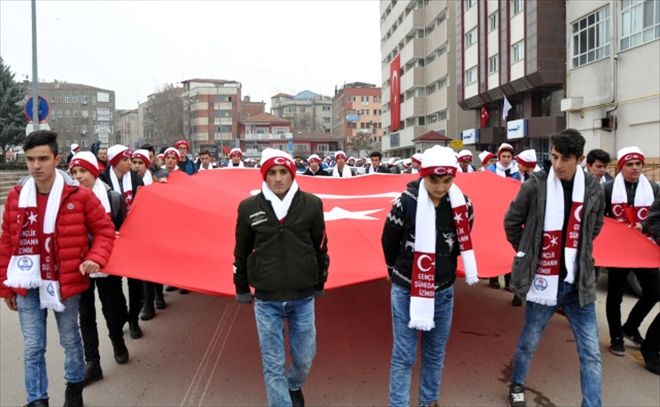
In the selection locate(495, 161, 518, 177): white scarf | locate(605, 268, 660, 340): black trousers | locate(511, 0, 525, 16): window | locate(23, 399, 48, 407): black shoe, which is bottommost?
locate(23, 399, 48, 407): black shoe

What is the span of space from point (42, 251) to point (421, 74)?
53532 millimetres

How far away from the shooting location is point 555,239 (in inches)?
136

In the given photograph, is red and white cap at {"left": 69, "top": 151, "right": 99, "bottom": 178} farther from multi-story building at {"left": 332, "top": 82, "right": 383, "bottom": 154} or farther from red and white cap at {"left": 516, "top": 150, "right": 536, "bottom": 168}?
multi-story building at {"left": 332, "top": 82, "right": 383, "bottom": 154}

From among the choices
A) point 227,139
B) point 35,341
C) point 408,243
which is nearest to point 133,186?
point 35,341

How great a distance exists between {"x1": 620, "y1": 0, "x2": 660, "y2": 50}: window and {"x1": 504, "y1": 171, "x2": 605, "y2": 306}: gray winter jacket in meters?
21.2

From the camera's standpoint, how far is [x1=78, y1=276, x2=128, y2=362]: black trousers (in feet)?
13.7

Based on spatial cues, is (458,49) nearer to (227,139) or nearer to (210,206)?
(210,206)

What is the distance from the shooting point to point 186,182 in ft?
22.6

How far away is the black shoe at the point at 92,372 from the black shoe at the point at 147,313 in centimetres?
175

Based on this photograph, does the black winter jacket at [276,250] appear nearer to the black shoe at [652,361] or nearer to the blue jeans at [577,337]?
the blue jeans at [577,337]

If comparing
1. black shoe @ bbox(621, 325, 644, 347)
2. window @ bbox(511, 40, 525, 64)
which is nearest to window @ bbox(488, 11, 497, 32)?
window @ bbox(511, 40, 525, 64)

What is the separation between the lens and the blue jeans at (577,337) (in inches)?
134

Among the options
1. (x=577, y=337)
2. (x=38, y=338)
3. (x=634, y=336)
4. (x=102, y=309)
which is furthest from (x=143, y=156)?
(x=634, y=336)

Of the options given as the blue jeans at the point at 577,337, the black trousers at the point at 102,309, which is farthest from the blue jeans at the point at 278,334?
the black trousers at the point at 102,309
